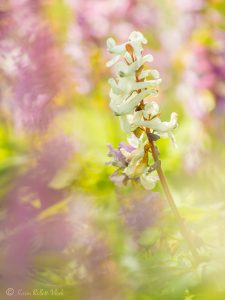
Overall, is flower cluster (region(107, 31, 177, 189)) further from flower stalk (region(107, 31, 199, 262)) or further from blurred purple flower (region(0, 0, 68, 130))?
blurred purple flower (region(0, 0, 68, 130))

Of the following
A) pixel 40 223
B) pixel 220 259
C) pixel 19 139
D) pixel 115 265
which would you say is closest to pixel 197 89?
pixel 19 139

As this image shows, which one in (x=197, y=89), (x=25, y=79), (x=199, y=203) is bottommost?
(x=199, y=203)

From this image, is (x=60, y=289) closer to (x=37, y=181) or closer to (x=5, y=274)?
(x=5, y=274)

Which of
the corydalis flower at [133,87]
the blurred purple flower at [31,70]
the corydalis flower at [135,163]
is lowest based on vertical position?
the corydalis flower at [135,163]

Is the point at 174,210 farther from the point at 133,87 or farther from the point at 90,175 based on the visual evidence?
the point at 90,175

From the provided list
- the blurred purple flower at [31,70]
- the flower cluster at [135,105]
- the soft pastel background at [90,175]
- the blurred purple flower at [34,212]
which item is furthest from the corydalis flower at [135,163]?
the blurred purple flower at [31,70]

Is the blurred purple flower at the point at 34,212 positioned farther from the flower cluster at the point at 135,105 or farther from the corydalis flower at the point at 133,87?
the corydalis flower at the point at 133,87

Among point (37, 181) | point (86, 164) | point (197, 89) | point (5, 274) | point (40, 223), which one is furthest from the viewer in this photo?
point (197, 89)

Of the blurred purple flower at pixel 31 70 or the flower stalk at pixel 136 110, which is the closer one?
the flower stalk at pixel 136 110
